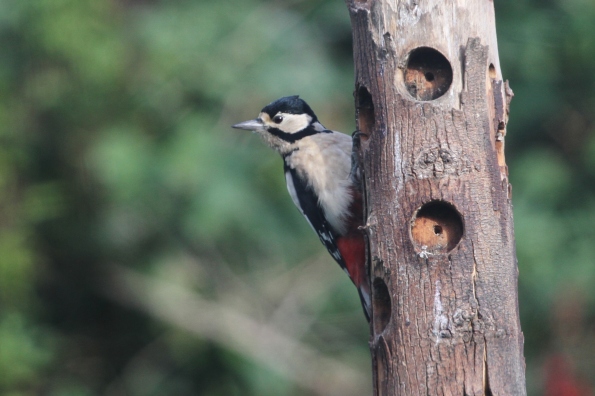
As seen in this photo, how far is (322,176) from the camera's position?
478 centimetres

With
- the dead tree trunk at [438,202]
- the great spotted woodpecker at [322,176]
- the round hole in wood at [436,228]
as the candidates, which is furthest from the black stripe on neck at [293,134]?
the round hole in wood at [436,228]

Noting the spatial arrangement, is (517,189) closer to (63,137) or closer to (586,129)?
(586,129)

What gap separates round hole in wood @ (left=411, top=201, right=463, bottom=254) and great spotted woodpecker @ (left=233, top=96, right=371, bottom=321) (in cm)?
129

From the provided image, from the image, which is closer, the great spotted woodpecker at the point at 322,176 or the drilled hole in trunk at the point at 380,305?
the drilled hole in trunk at the point at 380,305

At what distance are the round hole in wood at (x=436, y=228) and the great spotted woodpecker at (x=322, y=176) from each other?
129cm

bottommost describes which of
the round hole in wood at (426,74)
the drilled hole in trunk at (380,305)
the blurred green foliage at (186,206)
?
the drilled hole in trunk at (380,305)

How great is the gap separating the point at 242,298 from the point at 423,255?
441 cm

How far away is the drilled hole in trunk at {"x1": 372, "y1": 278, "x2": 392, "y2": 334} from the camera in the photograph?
10.7ft

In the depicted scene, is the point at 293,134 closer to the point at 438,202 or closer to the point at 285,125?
the point at 285,125

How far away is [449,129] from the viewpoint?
10.5 ft

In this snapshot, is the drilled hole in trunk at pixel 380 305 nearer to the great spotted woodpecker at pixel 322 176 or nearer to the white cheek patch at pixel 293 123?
the great spotted woodpecker at pixel 322 176

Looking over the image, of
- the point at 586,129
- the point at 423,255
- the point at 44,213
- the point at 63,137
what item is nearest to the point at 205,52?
the point at 63,137

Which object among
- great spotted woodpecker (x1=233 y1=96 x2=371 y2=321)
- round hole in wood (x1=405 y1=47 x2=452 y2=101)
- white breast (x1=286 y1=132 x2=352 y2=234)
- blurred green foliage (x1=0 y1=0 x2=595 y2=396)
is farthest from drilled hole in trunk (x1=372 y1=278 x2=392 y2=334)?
blurred green foliage (x1=0 y1=0 x2=595 y2=396)

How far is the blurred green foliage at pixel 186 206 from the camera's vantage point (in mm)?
6801
